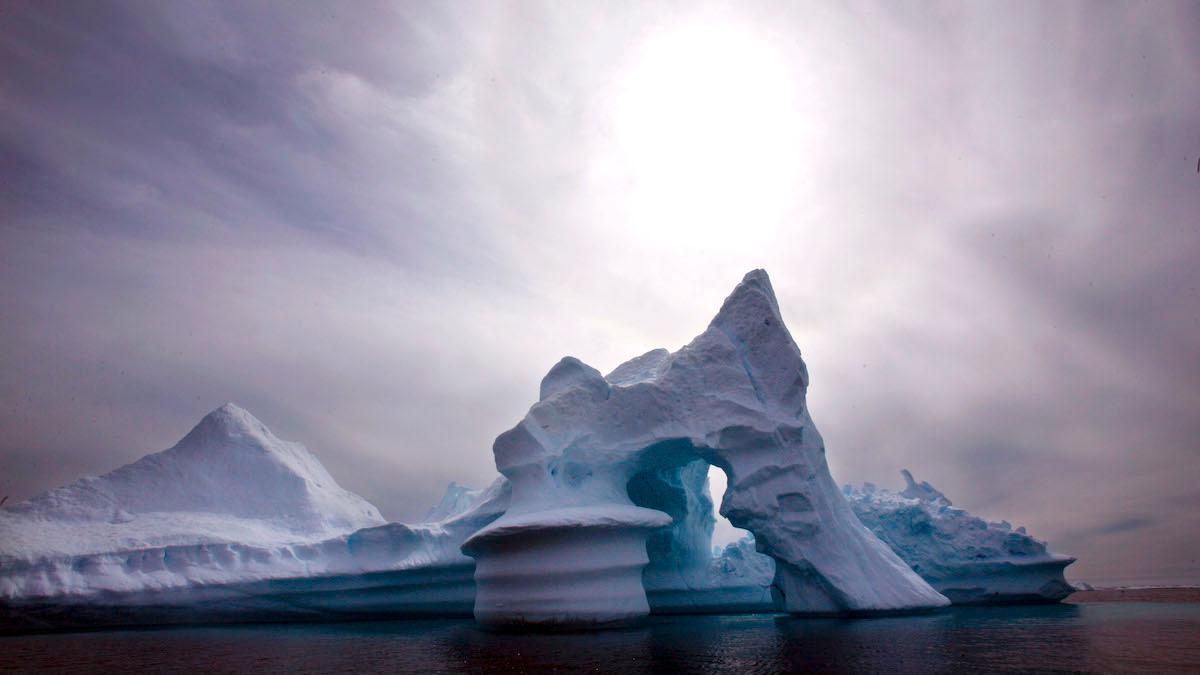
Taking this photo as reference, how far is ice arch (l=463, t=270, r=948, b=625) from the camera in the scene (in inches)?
424

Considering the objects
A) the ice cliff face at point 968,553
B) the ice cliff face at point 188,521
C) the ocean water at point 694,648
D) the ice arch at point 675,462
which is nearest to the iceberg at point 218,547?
the ice cliff face at point 188,521

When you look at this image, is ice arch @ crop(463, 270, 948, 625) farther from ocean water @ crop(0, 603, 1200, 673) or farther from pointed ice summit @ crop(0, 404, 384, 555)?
pointed ice summit @ crop(0, 404, 384, 555)

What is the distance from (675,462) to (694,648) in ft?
21.1

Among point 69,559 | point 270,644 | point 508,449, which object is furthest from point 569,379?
point 69,559

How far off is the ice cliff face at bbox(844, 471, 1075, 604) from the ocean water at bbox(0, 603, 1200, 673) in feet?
16.0

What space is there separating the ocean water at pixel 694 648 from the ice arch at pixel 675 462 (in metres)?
0.65

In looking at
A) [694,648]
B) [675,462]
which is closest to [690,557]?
[675,462]

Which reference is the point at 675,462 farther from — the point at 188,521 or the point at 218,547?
the point at 188,521

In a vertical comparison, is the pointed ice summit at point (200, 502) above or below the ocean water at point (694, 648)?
above

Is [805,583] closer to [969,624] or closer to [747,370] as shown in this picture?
[969,624]

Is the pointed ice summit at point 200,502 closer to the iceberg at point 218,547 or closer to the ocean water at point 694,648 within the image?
the iceberg at point 218,547

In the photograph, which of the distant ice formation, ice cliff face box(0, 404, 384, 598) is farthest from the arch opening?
ice cliff face box(0, 404, 384, 598)

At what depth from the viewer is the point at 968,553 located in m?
16.3

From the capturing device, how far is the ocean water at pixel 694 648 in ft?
19.6
